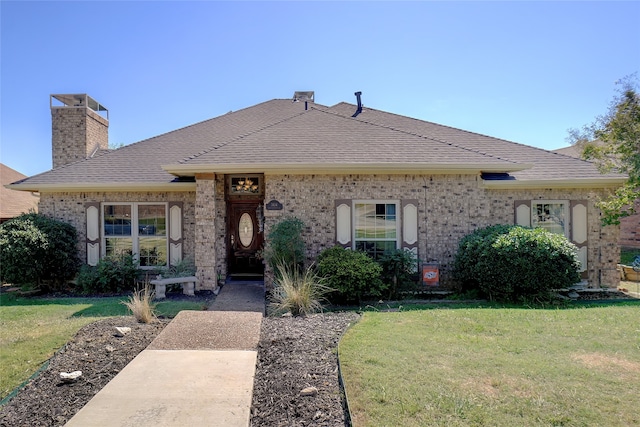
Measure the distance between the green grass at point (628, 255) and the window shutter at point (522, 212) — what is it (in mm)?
8106

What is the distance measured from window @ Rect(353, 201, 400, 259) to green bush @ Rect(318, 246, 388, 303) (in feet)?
3.22

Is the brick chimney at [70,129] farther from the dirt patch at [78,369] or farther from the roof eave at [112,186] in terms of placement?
the dirt patch at [78,369]

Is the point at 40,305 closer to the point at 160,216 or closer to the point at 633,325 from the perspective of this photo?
the point at 160,216

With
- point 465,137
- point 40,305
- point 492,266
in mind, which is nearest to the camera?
point 492,266

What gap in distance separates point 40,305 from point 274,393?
7.68 meters

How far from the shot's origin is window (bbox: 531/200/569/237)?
32.9ft

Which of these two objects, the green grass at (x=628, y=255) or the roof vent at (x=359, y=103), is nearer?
the roof vent at (x=359, y=103)

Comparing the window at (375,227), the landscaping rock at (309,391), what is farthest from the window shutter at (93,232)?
the landscaping rock at (309,391)

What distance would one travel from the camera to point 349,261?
8086 mm

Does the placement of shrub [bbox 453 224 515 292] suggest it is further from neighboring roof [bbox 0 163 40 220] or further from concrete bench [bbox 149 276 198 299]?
neighboring roof [bbox 0 163 40 220]

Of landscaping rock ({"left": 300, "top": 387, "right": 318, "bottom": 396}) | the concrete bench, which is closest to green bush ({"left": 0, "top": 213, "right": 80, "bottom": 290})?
the concrete bench

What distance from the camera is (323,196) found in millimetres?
9289

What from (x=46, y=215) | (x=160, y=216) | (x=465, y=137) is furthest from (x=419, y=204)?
(x=46, y=215)

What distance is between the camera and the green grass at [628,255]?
14757 millimetres
